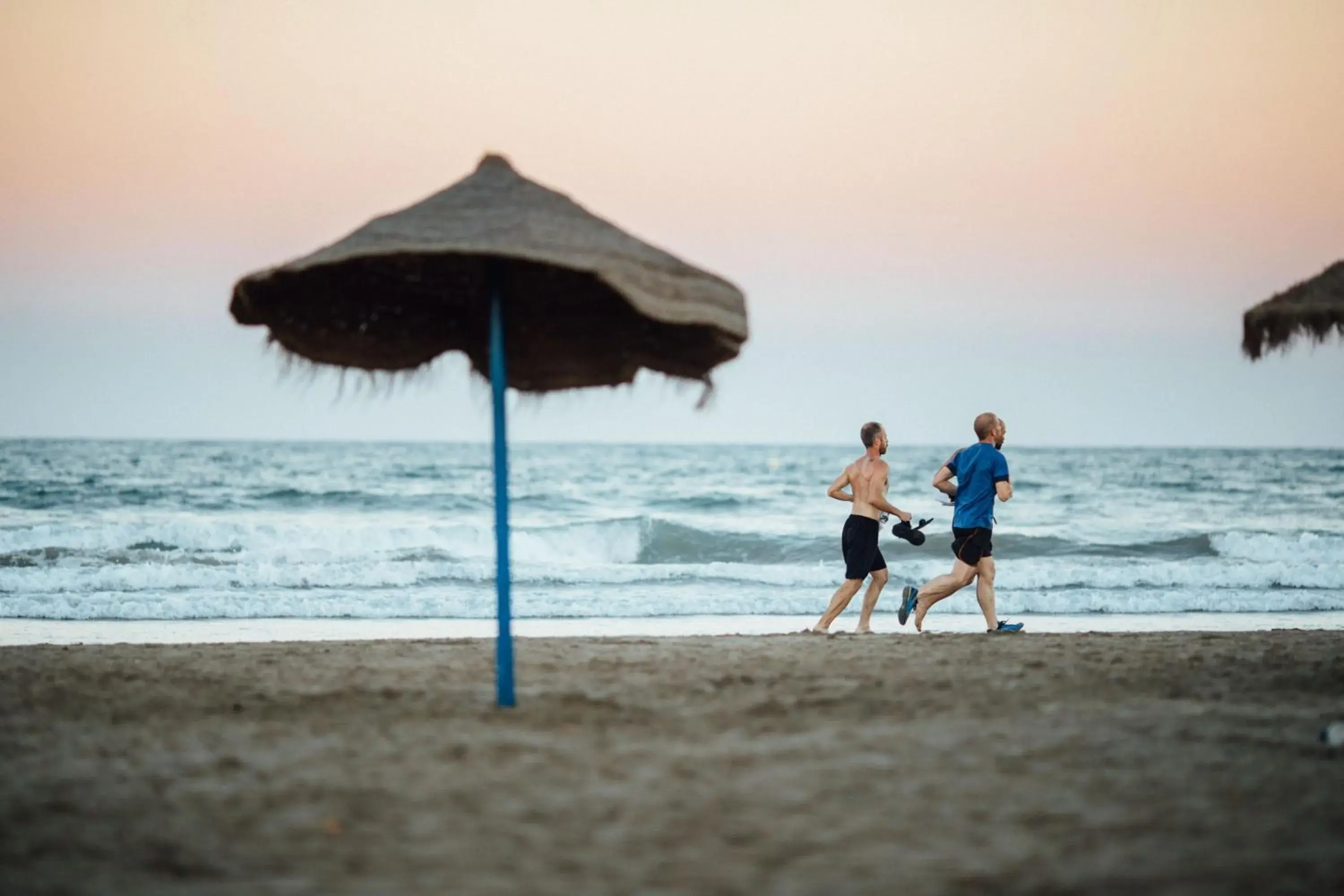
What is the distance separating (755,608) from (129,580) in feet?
26.0

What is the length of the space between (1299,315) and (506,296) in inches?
197

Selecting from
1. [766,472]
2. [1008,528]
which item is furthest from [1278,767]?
[766,472]

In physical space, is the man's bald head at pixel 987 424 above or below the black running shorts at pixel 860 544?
above

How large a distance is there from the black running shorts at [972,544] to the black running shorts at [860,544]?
1.97ft

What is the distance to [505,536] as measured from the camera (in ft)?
19.6

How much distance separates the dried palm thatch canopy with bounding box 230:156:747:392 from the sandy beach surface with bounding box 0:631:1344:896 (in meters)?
1.86

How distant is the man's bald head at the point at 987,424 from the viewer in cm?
962

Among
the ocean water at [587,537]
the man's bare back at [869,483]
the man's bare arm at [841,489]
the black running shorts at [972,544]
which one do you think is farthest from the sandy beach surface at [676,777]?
the ocean water at [587,537]

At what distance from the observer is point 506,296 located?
6945mm

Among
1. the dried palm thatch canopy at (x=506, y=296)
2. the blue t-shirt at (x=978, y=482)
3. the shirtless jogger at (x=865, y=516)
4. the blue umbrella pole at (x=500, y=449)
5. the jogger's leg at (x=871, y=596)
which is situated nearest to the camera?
the dried palm thatch canopy at (x=506, y=296)

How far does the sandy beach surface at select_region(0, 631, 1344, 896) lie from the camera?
3.84 meters

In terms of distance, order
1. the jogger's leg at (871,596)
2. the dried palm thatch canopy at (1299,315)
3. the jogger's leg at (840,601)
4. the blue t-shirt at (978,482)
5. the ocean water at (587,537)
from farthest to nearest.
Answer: the ocean water at (587,537)
the jogger's leg at (871,596)
the jogger's leg at (840,601)
the blue t-shirt at (978,482)
the dried palm thatch canopy at (1299,315)

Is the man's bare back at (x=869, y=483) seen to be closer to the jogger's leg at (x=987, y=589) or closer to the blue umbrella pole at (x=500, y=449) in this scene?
the jogger's leg at (x=987, y=589)

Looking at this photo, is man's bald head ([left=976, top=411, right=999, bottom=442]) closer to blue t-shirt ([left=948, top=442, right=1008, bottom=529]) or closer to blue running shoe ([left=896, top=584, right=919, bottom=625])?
blue t-shirt ([left=948, top=442, right=1008, bottom=529])
